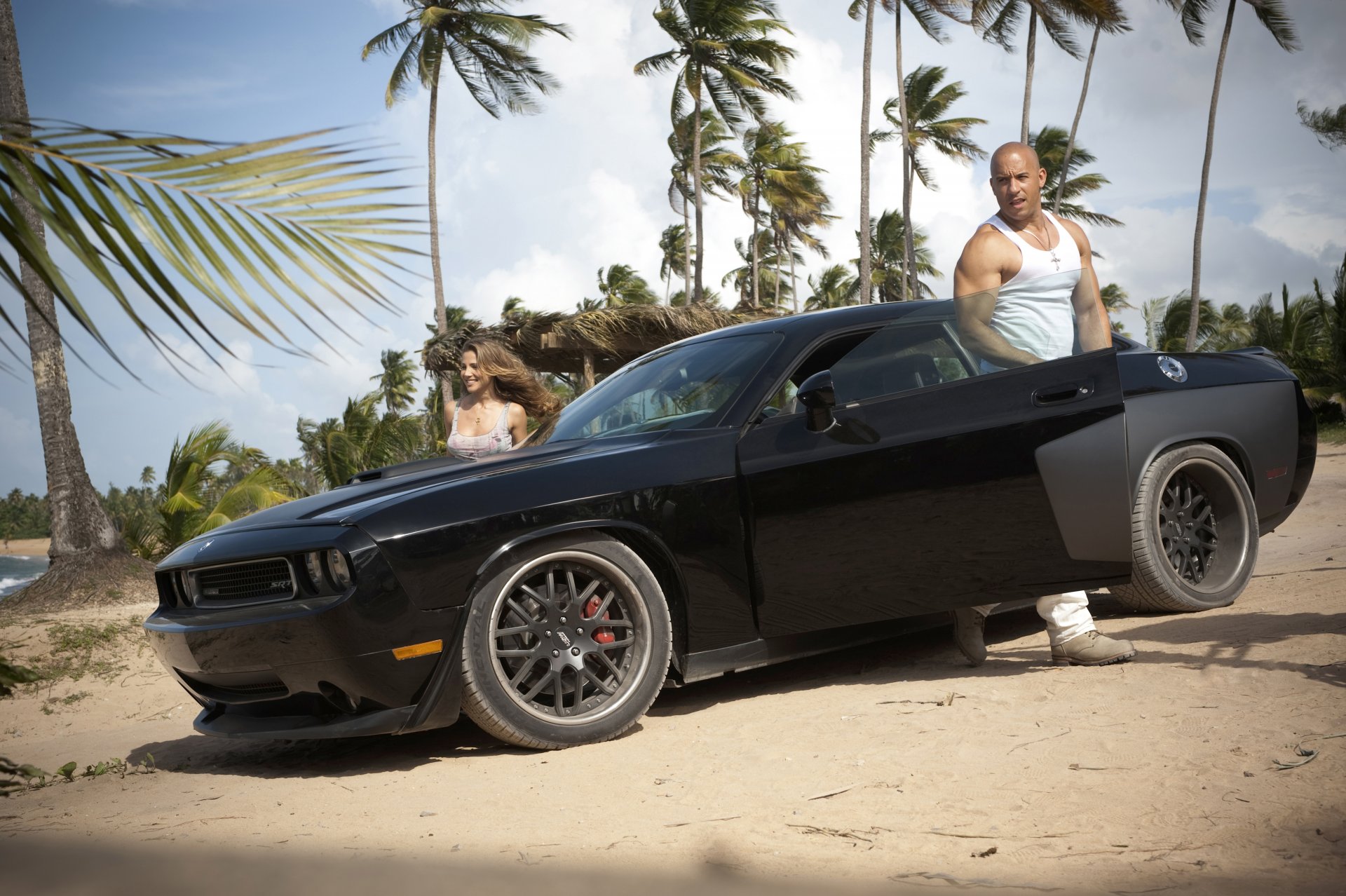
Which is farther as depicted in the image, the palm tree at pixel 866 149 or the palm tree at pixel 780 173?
the palm tree at pixel 780 173

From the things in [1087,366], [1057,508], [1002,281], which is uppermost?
[1002,281]

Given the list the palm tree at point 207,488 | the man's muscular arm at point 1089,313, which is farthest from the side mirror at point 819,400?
the palm tree at point 207,488

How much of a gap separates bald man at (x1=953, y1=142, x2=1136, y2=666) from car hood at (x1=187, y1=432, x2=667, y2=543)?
1.41m

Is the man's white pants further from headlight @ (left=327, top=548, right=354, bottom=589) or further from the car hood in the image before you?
headlight @ (left=327, top=548, right=354, bottom=589)

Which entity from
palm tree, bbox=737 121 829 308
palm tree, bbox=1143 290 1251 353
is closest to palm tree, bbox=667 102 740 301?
palm tree, bbox=737 121 829 308

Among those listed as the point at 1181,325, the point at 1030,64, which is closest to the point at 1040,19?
the point at 1030,64

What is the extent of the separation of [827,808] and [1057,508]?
172 centimetres

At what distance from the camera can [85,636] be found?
29.6ft

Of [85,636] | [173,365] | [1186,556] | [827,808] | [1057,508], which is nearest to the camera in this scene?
[173,365]

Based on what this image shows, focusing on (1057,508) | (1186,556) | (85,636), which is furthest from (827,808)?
(85,636)

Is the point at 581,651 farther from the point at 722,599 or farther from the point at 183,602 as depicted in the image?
the point at 183,602

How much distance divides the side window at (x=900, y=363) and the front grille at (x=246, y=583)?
7.01 feet

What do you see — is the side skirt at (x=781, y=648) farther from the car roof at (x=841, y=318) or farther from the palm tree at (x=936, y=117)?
the palm tree at (x=936, y=117)

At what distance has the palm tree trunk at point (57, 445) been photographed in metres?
11.8
